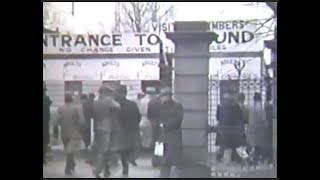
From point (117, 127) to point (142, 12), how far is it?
4.07 ft

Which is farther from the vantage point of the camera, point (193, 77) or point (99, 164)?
point (99, 164)

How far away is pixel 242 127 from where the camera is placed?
727 centimetres

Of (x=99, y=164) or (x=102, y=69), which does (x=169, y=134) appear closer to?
(x=99, y=164)

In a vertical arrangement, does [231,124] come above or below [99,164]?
above

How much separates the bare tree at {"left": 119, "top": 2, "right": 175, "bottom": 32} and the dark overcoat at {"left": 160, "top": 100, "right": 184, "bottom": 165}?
2.94 feet

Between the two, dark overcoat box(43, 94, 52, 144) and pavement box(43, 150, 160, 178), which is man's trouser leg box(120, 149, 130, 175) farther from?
dark overcoat box(43, 94, 52, 144)

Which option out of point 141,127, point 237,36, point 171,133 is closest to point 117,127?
point 141,127

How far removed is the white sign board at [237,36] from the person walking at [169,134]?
0.73m

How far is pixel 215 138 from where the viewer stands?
23.8 feet

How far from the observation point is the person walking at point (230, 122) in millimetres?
7262

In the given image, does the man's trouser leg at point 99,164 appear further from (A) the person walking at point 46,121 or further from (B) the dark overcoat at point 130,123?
(A) the person walking at point 46,121

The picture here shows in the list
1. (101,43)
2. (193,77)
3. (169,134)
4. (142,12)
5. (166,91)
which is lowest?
(169,134)
